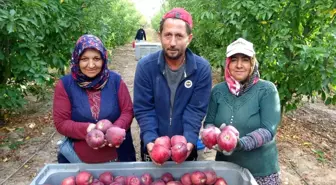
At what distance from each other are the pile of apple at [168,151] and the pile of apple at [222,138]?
152 millimetres

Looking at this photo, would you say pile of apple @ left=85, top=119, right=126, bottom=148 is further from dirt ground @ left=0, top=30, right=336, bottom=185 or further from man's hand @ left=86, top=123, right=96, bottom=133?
dirt ground @ left=0, top=30, right=336, bottom=185

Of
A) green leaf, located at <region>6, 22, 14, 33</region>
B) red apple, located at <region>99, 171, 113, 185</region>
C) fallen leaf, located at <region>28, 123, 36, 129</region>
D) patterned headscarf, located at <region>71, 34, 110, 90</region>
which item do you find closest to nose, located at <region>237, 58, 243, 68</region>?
patterned headscarf, located at <region>71, 34, 110, 90</region>

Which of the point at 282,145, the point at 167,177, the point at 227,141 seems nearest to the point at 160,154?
the point at 167,177

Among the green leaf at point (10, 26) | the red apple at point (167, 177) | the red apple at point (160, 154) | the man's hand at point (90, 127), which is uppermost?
the green leaf at point (10, 26)

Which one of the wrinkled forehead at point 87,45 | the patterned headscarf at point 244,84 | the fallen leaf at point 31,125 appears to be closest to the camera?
the patterned headscarf at point 244,84

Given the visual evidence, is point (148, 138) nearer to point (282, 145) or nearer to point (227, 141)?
point (227, 141)

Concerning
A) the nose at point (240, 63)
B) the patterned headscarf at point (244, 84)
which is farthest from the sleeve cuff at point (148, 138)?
the nose at point (240, 63)

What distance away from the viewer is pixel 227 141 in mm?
1733

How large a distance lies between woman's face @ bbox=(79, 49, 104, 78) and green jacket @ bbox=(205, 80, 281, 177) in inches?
33.1

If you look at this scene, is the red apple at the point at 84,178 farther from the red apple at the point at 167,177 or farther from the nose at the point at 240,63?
the nose at the point at 240,63

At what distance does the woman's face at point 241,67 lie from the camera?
2.05 meters

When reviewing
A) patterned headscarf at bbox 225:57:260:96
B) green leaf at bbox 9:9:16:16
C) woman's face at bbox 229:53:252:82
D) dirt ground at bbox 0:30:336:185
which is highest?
green leaf at bbox 9:9:16:16

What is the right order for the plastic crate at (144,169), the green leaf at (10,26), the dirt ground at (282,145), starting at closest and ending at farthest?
the plastic crate at (144,169), the green leaf at (10,26), the dirt ground at (282,145)

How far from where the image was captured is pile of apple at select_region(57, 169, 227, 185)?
1857 mm
